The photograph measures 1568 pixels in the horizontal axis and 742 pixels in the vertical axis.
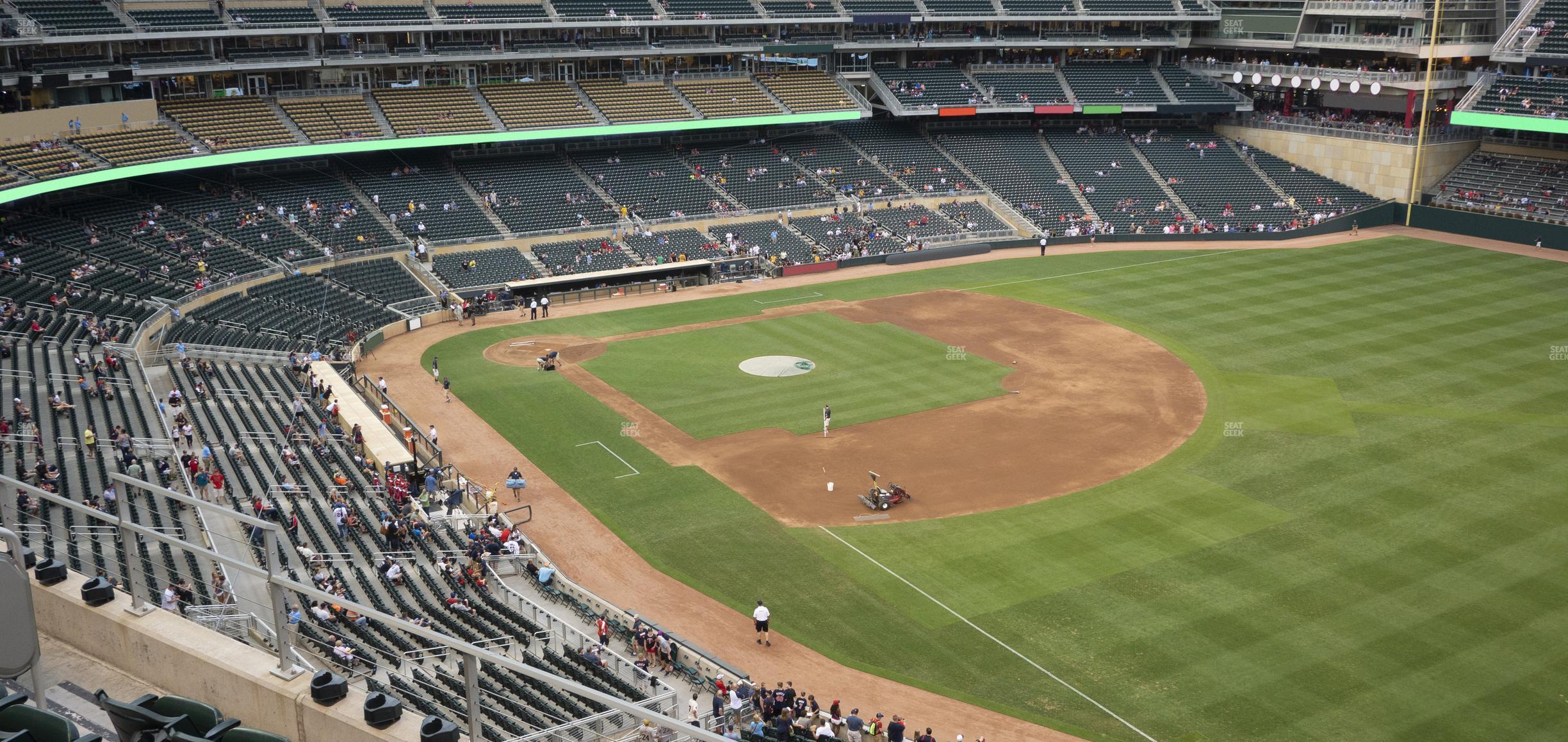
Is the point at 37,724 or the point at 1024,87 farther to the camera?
the point at 1024,87

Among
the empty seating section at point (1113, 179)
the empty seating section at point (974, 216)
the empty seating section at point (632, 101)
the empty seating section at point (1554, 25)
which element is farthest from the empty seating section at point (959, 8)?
the empty seating section at point (1554, 25)

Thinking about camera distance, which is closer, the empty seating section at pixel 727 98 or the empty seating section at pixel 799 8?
the empty seating section at pixel 727 98

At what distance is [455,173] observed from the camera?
71312 mm

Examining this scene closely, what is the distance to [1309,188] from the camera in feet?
270

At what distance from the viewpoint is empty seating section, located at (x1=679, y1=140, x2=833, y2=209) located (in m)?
76.6

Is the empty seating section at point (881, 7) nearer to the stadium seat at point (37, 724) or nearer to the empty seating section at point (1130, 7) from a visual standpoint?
the empty seating section at point (1130, 7)

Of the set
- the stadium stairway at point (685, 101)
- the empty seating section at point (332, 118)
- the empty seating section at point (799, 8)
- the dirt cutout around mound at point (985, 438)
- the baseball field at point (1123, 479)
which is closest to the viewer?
the baseball field at point (1123, 479)

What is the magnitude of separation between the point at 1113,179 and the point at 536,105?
131 feet

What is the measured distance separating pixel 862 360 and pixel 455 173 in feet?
106

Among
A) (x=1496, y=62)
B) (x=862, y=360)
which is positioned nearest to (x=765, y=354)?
(x=862, y=360)

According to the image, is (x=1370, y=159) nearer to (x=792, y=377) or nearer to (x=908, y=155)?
(x=908, y=155)

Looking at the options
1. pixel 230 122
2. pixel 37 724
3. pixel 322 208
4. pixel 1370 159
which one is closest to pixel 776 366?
pixel 322 208

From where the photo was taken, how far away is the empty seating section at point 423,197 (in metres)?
65.9

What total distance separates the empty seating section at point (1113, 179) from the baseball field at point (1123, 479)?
47.6 feet
